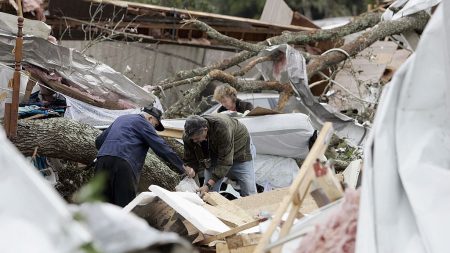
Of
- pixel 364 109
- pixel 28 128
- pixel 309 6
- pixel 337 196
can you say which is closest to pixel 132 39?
pixel 364 109

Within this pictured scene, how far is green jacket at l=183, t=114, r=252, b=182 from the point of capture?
853 cm

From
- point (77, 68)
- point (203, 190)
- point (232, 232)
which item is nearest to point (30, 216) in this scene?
point (232, 232)

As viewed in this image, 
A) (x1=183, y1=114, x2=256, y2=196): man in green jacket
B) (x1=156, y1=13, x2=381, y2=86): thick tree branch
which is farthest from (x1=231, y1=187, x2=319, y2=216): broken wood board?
(x1=156, y1=13, x2=381, y2=86): thick tree branch

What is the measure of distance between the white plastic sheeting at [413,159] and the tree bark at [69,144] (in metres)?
5.05

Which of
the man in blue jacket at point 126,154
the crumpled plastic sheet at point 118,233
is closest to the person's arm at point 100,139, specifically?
the man in blue jacket at point 126,154

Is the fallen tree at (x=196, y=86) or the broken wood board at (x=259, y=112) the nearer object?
the fallen tree at (x=196, y=86)

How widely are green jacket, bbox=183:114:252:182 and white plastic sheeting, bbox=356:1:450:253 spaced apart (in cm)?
419

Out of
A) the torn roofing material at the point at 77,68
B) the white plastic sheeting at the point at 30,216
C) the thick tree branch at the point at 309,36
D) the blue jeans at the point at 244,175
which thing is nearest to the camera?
the white plastic sheeting at the point at 30,216

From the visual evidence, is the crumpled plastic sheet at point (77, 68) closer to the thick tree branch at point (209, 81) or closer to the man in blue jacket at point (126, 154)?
the thick tree branch at point (209, 81)

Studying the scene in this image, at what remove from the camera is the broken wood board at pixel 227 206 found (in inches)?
275

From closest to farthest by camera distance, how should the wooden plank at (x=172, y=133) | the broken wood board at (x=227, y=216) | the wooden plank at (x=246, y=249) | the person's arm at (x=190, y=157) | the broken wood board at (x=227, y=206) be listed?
the wooden plank at (x=246, y=249) → the broken wood board at (x=227, y=216) → the broken wood board at (x=227, y=206) → the person's arm at (x=190, y=157) → the wooden plank at (x=172, y=133)

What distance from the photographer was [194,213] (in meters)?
6.59

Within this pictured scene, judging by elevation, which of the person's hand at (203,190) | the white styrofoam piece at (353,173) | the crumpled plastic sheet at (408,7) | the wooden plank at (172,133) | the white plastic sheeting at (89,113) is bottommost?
the white plastic sheeting at (89,113)

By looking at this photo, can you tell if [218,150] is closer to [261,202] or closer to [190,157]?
[190,157]
